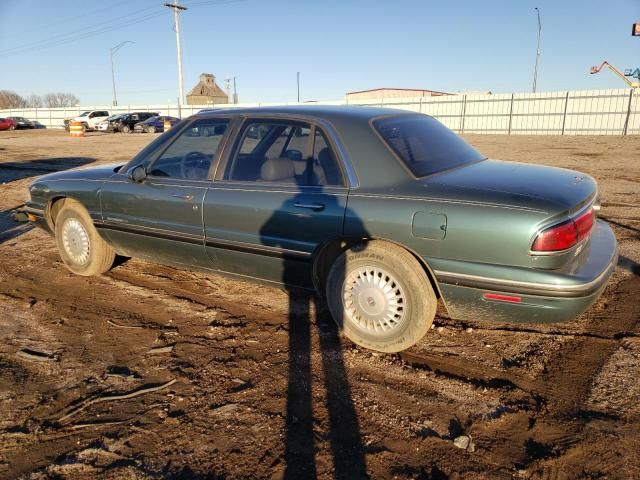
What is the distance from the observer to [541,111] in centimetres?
2722

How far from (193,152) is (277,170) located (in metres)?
0.89

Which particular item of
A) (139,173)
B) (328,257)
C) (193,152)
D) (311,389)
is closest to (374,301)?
(328,257)

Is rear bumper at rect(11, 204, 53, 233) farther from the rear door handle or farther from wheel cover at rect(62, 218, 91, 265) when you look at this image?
the rear door handle

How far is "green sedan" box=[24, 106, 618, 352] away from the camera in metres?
2.63

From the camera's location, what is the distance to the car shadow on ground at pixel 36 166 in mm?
11742

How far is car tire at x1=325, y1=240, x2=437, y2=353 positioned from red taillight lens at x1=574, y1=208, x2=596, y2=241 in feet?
2.91

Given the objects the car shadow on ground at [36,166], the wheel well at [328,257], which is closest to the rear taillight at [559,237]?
the wheel well at [328,257]

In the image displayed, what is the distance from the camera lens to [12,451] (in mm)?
2260

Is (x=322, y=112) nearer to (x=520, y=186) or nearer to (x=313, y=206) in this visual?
(x=313, y=206)

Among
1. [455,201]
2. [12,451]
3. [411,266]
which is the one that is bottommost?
[12,451]

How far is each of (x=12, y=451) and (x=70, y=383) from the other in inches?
22.7

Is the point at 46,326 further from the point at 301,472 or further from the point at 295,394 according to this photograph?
the point at 301,472

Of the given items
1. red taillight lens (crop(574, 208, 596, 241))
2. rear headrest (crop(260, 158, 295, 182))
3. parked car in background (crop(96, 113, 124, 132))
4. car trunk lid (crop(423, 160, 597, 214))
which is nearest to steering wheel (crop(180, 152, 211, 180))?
rear headrest (crop(260, 158, 295, 182))

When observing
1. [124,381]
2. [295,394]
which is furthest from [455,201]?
[124,381]
